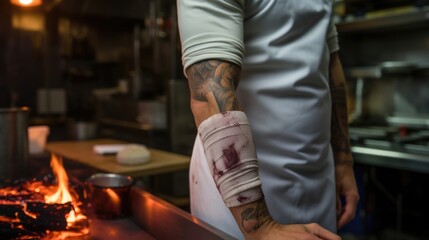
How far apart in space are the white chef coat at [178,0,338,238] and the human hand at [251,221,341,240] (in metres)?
0.25

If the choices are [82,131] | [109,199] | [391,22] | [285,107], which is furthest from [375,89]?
[109,199]

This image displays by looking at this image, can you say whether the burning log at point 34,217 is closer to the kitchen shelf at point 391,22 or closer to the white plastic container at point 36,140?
the white plastic container at point 36,140

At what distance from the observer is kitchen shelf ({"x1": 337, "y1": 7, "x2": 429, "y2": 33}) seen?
8.44 feet

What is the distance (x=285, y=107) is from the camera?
1004 mm

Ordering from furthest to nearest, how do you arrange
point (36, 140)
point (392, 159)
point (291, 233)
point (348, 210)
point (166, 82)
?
point (166, 82) → point (392, 159) → point (36, 140) → point (348, 210) → point (291, 233)

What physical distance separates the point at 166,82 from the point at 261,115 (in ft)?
7.38

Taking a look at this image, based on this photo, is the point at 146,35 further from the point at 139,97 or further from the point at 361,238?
the point at 361,238

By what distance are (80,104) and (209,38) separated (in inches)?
135

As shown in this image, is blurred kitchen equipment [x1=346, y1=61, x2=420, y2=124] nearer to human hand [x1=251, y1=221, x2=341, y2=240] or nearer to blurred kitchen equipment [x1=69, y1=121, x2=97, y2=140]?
blurred kitchen equipment [x1=69, y1=121, x2=97, y2=140]

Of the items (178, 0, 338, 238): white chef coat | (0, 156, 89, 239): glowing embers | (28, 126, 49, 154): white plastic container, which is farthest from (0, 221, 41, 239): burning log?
(28, 126, 49, 154): white plastic container

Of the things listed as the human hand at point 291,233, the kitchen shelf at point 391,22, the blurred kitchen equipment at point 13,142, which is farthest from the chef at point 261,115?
the kitchen shelf at point 391,22

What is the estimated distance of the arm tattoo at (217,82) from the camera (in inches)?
29.8

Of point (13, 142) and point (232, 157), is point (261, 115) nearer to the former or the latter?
point (232, 157)

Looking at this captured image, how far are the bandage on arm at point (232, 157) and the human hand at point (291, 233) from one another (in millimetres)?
63
